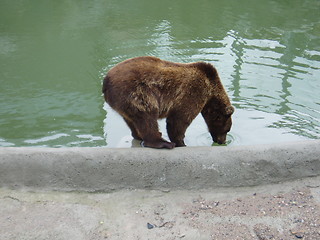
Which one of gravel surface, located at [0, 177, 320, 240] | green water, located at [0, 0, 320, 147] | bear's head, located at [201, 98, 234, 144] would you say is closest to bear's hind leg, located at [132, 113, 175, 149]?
gravel surface, located at [0, 177, 320, 240]

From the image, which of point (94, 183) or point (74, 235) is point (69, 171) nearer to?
point (94, 183)

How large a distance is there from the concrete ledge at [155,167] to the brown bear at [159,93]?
43cm

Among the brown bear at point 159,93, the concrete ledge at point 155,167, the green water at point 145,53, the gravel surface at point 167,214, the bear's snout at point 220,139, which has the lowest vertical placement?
the green water at point 145,53

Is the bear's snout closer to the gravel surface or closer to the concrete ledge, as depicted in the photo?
the concrete ledge

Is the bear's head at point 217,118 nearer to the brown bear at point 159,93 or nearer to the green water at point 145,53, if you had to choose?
the brown bear at point 159,93

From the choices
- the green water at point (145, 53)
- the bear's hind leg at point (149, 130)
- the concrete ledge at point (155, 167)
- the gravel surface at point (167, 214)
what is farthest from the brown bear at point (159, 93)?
the green water at point (145, 53)

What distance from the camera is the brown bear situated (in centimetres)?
474

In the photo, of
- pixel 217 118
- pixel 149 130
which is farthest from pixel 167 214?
pixel 217 118

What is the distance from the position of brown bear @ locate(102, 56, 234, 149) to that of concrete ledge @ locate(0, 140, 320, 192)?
428 mm

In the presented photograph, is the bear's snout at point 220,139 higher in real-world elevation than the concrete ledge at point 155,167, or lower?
lower

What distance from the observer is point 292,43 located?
35.6ft

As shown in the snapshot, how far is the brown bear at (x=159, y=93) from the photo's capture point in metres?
4.74

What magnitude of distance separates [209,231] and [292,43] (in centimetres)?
825

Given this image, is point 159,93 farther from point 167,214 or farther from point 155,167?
point 167,214
